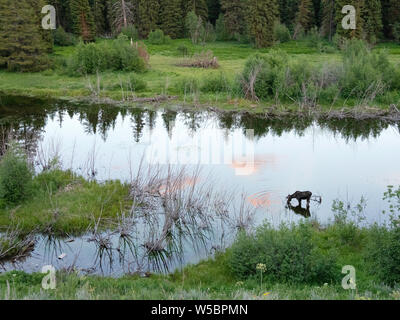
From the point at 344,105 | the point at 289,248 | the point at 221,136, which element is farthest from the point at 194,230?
the point at 344,105

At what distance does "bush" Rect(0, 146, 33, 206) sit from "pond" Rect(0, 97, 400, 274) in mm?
2117

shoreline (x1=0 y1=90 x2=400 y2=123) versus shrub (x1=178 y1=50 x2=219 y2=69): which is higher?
shrub (x1=178 y1=50 x2=219 y2=69)

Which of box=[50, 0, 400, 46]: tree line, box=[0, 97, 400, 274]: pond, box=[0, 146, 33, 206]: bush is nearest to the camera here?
box=[0, 146, 33, 206]: bush

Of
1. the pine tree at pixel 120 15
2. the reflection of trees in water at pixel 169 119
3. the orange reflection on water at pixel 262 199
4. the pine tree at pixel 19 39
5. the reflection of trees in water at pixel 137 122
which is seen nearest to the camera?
the orange reflection on water at pixel 262 199

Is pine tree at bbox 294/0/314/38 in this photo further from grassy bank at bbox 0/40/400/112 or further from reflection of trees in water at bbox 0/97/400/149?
reflection of trees in water at bbox 0/97/400/149

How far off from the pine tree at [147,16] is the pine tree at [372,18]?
77.5 feet

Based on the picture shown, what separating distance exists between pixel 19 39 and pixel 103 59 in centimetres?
778

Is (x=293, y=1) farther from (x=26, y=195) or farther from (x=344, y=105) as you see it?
(x=26, y=195)

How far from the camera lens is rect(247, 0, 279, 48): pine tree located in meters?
52.7

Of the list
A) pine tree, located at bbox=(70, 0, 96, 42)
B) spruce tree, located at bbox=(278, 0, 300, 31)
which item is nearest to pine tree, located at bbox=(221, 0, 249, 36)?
spruce tree, located at bbox=(278, 0, 300, 31)

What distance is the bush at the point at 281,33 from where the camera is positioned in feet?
185

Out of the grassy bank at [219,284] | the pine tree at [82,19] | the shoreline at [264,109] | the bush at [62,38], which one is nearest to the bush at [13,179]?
the grassy bank at [219,284]

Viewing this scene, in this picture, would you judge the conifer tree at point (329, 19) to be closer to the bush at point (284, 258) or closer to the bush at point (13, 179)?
the bush at point (13, 179)
